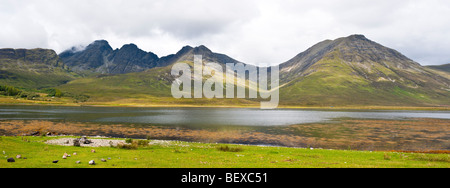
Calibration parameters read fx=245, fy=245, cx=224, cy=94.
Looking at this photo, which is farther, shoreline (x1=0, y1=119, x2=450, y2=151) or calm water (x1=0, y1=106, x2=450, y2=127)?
calm water (x1=0, y1=106, x2=450, y2=127)

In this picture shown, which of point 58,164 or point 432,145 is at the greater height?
point 58,164

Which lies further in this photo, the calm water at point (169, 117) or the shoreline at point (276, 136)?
the calm water at point (169, 117)

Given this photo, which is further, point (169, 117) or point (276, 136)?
point (169, 117)

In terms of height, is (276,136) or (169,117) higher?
(276,136)
